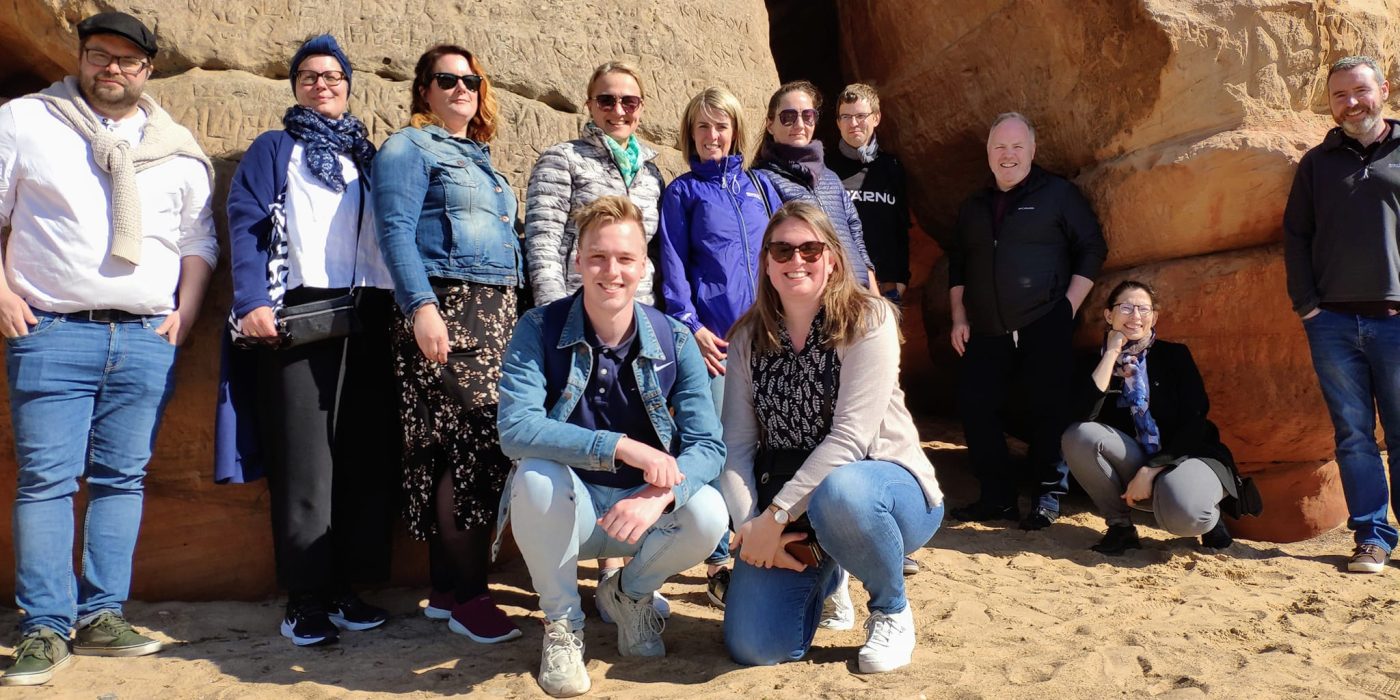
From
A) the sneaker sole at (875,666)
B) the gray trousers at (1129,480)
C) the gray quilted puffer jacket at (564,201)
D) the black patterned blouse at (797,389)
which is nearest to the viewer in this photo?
the sneaker sole at (875,666)

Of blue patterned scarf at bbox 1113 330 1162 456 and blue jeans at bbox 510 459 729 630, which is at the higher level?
blue patterned scarf at bbox 1113 330 1162 456

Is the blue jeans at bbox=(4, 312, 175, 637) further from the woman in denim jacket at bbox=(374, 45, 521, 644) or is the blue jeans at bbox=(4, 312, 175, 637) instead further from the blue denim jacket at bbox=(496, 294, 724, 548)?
the blue denim jacket at bbox=(496, 294, 724, 548)

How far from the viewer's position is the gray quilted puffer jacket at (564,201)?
380cm

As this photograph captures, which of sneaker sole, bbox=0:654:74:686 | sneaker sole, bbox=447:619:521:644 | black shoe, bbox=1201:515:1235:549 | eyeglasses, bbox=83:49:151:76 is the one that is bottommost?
sneaker sole, bbox=0:654:74:686

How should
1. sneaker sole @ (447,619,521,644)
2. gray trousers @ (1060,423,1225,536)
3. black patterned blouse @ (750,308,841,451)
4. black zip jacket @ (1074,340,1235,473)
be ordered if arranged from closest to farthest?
black patterned blouse @ (750,308,841,451) < sneaker sole @ (447,619,521,644) < gray trousers @ (1060,423,1225,536) < black zip jacket @ (1074,340,1235,473)

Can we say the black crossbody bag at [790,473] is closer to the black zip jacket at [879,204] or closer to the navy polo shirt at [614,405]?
the navy polo shirt at [614,405]

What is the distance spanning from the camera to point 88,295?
3.43m

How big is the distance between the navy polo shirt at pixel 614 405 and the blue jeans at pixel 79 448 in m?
1.45

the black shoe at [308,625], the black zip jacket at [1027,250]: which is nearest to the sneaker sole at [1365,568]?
the black zip jacket at [1027,250]

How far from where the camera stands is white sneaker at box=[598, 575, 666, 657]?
3404mm

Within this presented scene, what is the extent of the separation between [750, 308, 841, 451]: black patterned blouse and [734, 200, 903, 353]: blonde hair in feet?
0.13

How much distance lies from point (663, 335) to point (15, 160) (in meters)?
2.07

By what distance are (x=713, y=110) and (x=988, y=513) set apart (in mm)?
2351

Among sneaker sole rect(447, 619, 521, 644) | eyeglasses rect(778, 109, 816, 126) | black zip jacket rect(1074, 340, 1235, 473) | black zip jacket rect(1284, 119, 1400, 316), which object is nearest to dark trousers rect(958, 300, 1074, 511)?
black zip jacket rect(1074, 340, 1235, 473)
